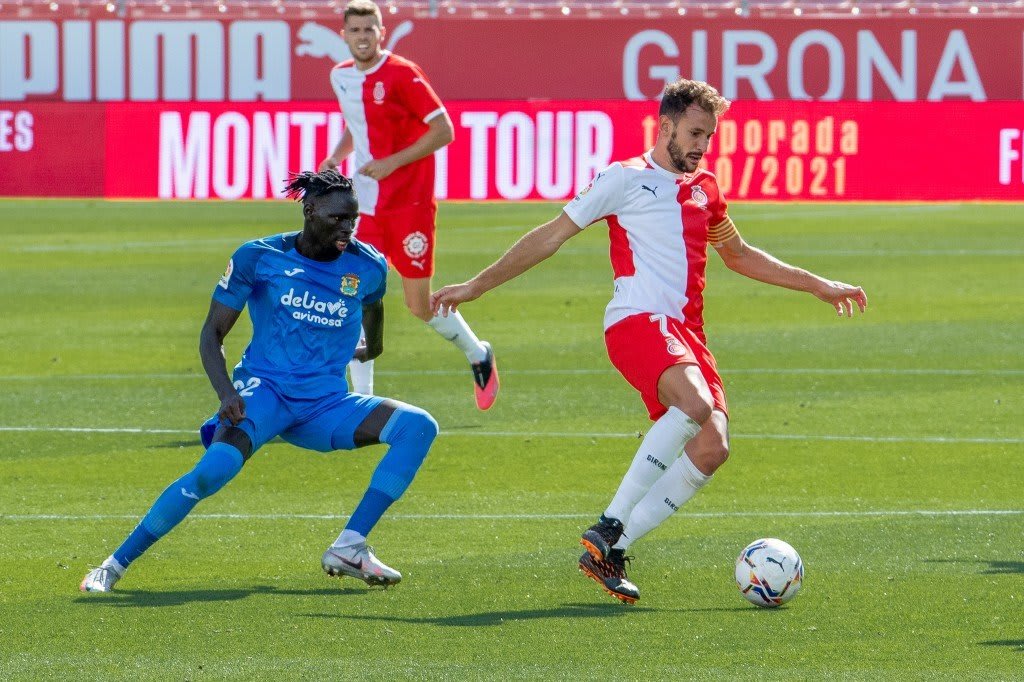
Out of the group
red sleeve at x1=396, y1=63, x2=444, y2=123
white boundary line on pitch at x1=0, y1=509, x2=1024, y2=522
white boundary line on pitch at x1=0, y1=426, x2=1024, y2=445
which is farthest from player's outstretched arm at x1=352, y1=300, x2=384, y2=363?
white boundary line on pitch at x1=0, y1=509, x2=1024, y2=522

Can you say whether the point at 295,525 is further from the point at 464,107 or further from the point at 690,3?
the point at 690,3

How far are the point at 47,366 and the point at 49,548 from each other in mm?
5611

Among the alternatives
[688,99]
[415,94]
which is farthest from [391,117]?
[688,99]

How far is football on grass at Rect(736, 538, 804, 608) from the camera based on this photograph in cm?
625

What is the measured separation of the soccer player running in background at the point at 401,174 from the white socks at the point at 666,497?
13.0 feet

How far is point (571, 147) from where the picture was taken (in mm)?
25078

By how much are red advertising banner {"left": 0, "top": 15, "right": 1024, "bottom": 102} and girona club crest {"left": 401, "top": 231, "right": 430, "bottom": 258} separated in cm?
1813

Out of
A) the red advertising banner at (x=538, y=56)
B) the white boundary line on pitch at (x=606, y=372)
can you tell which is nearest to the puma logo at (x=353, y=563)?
the white boundary line on pitch at (x=606, y=372)

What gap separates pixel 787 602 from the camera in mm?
6320

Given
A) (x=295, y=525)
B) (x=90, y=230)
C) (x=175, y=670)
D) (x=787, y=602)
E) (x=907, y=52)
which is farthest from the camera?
(x=907, y=52)

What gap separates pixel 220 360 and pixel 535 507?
1.95 meters

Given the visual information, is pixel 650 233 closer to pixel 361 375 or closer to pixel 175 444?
pixel 361 375

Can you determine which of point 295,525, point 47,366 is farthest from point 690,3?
point 295,525

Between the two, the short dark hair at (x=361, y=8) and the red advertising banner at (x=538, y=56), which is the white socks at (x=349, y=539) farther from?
the red advertising banner at (x=538, y=56)
